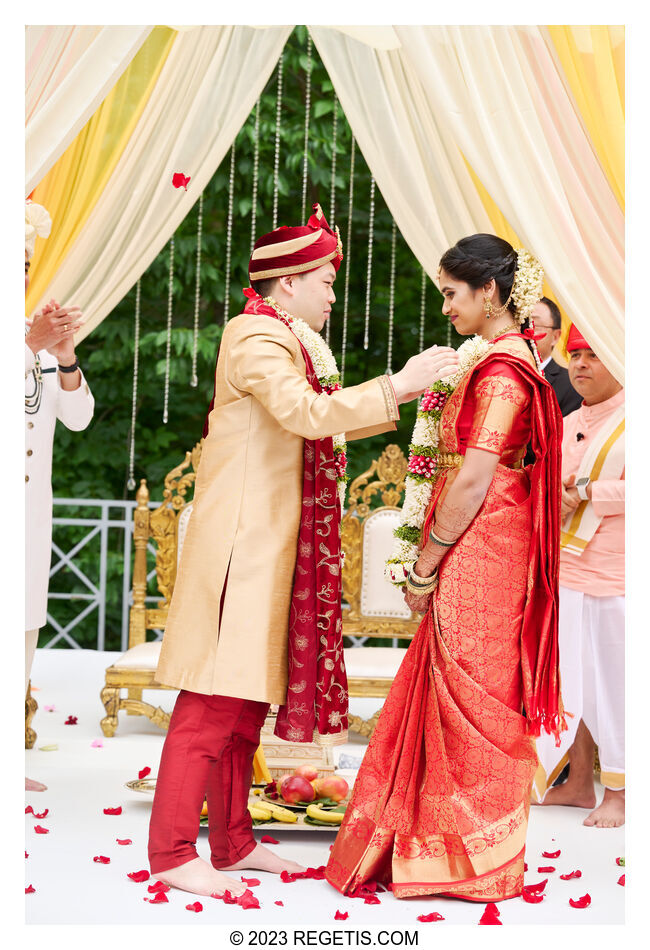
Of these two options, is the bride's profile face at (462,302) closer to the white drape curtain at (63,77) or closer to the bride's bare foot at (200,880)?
the white drape curtain at (63,77)

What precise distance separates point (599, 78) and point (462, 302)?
3.04ft

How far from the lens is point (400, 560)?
293 cm

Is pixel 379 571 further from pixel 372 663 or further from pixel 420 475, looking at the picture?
pixel 420 475

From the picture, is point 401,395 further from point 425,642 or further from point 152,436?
point 152,436

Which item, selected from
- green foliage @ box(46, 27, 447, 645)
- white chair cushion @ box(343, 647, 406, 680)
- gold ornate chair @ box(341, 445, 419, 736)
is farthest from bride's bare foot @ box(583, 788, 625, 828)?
green foliage @ box(46, 27, 447, 645)

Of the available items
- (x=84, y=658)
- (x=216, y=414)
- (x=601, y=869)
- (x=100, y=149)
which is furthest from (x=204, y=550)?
(x=84, y=658)

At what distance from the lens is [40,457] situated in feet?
12.4

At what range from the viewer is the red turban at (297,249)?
2834mm

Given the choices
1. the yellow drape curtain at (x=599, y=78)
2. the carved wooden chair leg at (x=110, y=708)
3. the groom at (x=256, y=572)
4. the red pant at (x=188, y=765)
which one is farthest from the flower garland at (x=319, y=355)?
the carved wooden chair leg at (x=110, y=708)

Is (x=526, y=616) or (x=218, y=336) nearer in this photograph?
(x=526, y=616)

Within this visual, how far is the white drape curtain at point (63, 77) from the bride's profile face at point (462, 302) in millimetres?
1286

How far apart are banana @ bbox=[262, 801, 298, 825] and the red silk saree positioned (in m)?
0.51

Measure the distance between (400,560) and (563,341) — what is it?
1940 mm

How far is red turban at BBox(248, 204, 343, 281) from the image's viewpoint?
283cm
